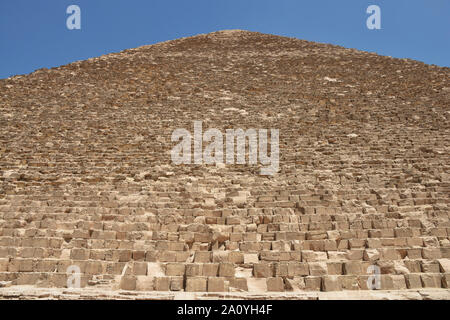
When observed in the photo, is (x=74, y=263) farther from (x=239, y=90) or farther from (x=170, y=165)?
(x=239, y=90)

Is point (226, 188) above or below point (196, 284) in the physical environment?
above

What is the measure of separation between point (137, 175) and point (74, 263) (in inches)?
82.8

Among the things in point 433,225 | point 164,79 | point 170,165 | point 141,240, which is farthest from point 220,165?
point 164,79

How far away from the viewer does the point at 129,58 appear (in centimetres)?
1170

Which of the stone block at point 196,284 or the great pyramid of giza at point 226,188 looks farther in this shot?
the great pyramid of giza at point 226,188

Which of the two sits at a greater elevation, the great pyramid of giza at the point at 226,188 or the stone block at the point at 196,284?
the great pyramid of giza at the point at 226,188

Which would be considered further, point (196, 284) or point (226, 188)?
point (226, 188)

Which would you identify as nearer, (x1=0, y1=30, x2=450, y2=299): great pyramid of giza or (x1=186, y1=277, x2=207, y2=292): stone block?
(x1=186, y1=277, x2=207, y2=292): stone block

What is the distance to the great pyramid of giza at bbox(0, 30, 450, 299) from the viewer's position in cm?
352

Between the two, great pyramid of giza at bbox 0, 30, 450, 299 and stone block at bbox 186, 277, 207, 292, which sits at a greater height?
great pyramid of giza at bbox 0, 30, 450, 299

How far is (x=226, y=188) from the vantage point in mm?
5148

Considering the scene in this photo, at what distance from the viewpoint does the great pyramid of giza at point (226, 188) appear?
352cm
